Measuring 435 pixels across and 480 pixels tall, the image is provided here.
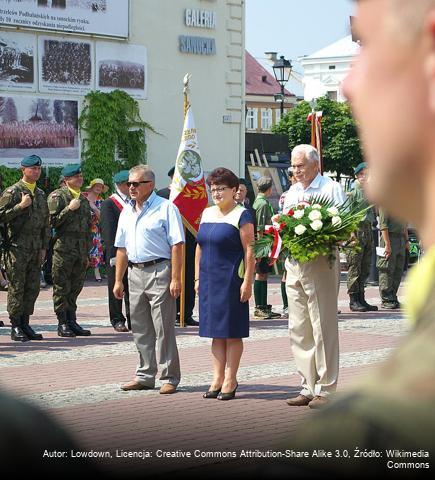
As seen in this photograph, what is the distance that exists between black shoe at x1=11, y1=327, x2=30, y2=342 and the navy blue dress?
3.97 meters

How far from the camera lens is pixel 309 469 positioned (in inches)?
34.2

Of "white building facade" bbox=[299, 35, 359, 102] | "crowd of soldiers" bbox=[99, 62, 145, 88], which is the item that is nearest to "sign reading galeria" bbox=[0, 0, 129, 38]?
"crowd of soldiers" bbox=[99, 62, 145, 88]

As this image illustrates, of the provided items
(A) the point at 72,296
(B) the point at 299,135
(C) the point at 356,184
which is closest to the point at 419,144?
(A) the point at 72,296

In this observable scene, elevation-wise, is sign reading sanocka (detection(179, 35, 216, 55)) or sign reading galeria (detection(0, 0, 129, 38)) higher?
sign reading galeria (detection(0, 0, 129, 38))

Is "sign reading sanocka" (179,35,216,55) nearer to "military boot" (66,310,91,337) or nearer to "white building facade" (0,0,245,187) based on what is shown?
"white building facade" (0,0,245,187)

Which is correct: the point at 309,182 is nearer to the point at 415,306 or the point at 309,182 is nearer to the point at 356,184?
the point at 356,184

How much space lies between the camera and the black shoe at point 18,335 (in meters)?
12.7

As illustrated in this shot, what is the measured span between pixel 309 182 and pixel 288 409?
6.40 ft

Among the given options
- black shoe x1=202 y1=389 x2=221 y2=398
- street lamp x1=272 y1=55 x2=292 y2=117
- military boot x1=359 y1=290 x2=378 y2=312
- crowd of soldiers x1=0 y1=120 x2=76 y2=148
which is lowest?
military boot x1=359 y1=290 x2=378 y2=312

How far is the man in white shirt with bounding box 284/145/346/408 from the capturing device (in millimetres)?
8711

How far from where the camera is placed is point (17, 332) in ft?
41.8

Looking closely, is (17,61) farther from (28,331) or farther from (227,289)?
(227,289)

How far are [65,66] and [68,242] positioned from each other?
13.3 meters

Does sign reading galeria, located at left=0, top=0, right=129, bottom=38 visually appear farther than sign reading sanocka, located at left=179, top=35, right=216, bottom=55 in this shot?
No
